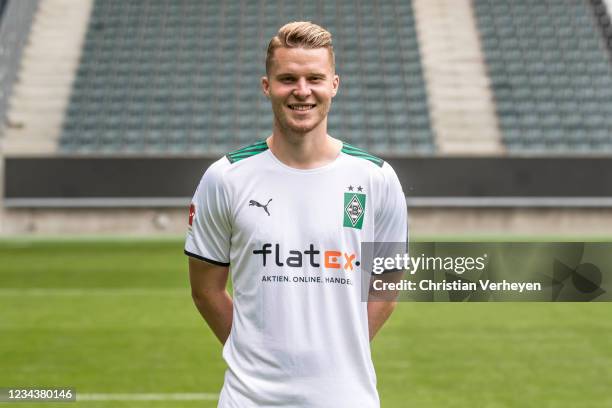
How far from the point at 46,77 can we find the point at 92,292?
42.0 feet

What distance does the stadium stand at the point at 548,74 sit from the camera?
67.4 ft

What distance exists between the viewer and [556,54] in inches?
893

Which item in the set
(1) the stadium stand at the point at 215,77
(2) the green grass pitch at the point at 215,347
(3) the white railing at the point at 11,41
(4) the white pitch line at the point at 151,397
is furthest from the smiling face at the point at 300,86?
(3) the white railing at the point at 11,41

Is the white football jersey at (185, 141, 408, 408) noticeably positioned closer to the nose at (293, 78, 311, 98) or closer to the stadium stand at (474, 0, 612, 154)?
the nose at (293, 78, 311, 98)

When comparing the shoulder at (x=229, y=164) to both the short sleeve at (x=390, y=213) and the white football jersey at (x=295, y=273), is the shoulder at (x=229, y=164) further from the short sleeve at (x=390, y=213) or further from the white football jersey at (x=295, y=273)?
the short sleeve at (x=390, y=213)

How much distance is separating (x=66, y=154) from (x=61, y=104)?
372 cm

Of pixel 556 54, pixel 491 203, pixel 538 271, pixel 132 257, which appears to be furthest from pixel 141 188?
pixel 538 271

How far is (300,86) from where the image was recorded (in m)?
2.21

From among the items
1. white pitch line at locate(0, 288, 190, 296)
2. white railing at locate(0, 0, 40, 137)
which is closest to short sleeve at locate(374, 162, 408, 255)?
white pitch line at locate(0, 288, 190, 296)

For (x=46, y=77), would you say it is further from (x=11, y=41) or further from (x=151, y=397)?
(x=151, y=397)

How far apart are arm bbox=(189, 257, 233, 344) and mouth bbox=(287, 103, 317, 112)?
51 centimetres

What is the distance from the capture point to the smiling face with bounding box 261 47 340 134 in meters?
2.20

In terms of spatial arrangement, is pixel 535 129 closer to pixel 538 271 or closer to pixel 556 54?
pixel 556 54

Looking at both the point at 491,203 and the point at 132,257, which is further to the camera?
the point at 491,203
